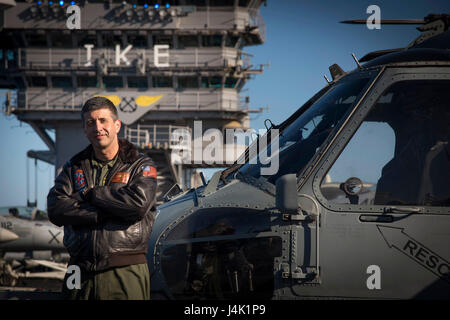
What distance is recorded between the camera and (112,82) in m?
40.8

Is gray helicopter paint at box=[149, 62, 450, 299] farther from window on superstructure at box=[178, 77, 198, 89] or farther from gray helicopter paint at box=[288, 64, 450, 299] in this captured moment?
window on superstructure at box=[178, 77, 198, 89]

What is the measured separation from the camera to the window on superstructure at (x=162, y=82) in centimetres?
4075

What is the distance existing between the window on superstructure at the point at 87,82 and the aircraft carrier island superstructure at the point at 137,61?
0.07 metres

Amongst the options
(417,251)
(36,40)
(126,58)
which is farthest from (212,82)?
(417,251)

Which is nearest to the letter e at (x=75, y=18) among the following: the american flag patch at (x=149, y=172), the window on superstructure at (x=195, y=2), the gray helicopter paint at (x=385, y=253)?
the window on superstructure at (x=195, y=2)

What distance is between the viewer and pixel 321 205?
4.52m

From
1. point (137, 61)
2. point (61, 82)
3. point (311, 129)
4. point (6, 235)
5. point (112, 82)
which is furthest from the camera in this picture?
point (61, 82)

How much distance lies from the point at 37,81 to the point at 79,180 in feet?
130

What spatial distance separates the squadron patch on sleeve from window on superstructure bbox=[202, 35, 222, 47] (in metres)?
37.7

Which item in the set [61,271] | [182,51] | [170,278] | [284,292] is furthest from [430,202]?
[182,51]

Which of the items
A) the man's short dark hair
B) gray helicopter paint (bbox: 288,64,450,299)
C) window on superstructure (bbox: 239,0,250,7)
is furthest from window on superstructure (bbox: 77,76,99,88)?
gray helicopter paint (bbox: 288,64,450,299)

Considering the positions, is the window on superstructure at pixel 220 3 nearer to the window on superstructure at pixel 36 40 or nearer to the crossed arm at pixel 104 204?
the window on superstructure at pixel 36 40

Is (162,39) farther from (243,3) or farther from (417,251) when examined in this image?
(417,251)

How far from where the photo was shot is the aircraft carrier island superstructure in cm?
4000
